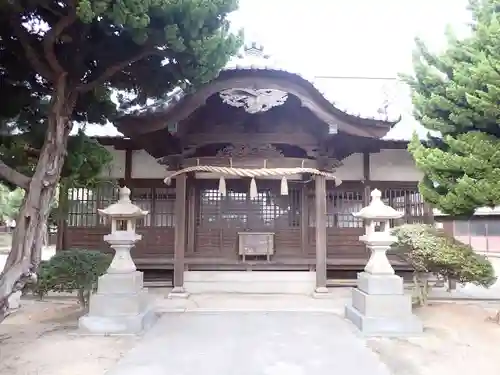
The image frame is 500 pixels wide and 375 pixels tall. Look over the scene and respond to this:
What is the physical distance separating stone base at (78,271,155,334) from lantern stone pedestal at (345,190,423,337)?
127 inches

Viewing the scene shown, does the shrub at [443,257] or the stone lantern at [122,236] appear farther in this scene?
the shrub at [443,257]

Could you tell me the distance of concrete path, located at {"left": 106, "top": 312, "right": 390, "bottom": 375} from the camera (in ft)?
15.7

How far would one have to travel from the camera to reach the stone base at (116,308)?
20.6 feet

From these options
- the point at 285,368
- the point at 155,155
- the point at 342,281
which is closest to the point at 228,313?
the point at 285,368

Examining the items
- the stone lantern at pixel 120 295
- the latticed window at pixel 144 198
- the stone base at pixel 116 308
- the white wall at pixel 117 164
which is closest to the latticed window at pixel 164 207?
the latticed window at pixel 144 198

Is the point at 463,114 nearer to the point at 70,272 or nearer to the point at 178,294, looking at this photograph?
the point at 178,294

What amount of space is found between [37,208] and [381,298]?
4646 millimetres

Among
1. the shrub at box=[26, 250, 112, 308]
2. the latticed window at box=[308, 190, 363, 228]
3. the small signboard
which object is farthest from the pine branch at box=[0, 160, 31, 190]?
the latticed window at box=[308, 190, 363, 228]

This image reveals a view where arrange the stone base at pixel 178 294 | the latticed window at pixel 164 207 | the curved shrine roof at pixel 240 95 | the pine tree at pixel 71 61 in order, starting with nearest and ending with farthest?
the pine tree at pixel 71 61 < the curved shrine roof at pixel 240 95 < the stone base at pixel 178 294 < the latticed window at pixel 164 207

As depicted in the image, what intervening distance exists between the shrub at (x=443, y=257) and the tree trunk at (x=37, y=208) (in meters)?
5.36

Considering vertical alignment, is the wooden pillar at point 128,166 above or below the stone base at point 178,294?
above

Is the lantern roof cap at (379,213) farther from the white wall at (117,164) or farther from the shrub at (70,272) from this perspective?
the white wall at (117,164)

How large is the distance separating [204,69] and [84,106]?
2.08m

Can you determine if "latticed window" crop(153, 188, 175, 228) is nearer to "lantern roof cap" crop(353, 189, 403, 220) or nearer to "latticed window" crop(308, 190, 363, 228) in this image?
"latticed window" crop(308, 190, 363, 228)
